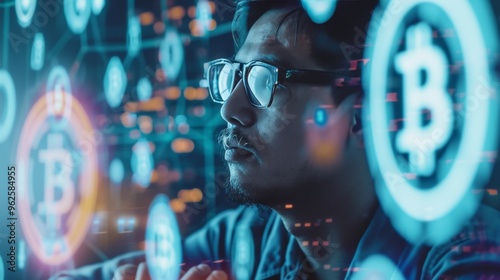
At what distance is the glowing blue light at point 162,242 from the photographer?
5.01ft

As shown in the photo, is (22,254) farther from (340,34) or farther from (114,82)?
(340,34)

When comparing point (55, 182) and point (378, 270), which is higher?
point (55, 182)

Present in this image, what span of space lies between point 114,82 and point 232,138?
1.56ft

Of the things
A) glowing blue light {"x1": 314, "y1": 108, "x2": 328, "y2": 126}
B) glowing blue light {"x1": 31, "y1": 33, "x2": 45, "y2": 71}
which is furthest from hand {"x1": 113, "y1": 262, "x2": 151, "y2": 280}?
glowing blue light {"x1": 31, "y1": 33, "x2": 45, "y2": 71}

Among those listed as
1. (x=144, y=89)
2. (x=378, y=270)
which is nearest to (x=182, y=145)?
(x=144, y=89)

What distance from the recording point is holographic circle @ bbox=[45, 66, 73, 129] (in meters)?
1.90

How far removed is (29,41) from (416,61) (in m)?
1.34

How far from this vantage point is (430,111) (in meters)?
1.08

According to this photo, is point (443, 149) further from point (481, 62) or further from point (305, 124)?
point (305, 124)

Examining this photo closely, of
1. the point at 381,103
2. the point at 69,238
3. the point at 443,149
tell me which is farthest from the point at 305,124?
the point at 69,238

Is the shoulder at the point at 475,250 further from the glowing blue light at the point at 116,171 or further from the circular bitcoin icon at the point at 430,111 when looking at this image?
the glowing blue light at the point at 116,171

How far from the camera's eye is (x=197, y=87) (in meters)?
1.50

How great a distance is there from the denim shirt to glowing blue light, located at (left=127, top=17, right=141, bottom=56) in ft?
1.55

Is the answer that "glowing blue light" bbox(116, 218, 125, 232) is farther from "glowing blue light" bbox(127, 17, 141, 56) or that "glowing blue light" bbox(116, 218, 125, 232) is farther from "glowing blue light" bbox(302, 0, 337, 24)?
"glowing blue light" bbox(302, 0, 337, 24)
